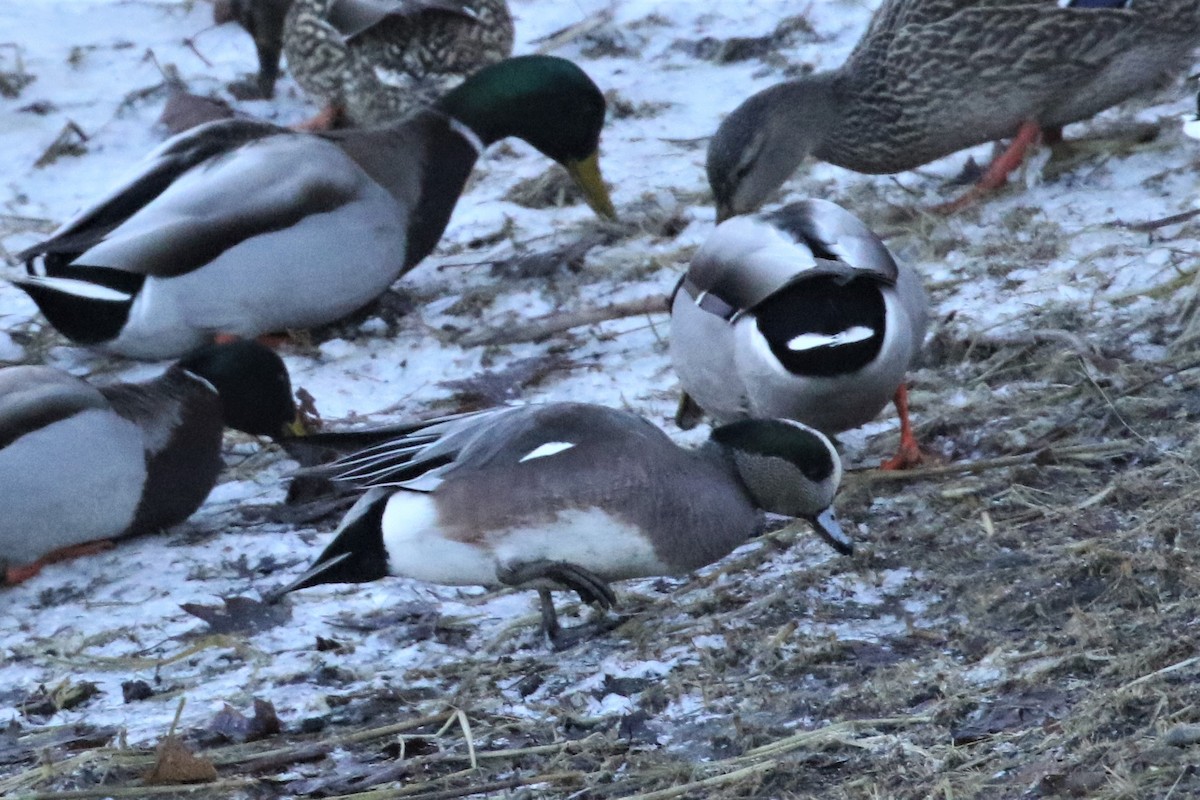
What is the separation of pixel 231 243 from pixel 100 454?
1.23m

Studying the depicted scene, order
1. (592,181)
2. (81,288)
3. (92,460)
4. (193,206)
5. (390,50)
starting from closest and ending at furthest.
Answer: (92,460) → (81,288) → (193,206) → (592,181) → (390,50)

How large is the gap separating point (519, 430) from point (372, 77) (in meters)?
3.67

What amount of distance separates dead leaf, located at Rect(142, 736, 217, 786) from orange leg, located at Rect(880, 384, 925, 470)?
6.27 ft

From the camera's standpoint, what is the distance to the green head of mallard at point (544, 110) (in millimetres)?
6305

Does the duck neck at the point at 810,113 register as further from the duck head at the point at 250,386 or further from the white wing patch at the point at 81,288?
the white wing patch at the point at 81,288

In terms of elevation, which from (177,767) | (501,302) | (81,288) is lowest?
(501,302)

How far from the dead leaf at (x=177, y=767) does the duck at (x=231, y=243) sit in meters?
2.60

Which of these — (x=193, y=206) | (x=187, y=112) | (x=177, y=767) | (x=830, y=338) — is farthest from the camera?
(x=187, y=112)

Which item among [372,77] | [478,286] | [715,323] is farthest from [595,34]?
[715,323]

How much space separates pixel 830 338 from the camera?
3996 mm

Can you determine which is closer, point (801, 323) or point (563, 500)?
point (563, 500)

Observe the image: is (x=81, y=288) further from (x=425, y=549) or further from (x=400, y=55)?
(x=425, y=549)

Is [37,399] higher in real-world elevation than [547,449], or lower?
lower

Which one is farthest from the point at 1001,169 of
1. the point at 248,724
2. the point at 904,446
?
the point at 248,724
